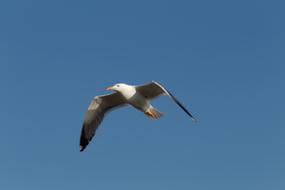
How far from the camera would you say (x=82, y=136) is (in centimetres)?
1883

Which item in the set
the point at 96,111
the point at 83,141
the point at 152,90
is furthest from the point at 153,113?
the point at 83,141

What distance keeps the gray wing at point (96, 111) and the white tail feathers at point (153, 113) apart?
1.49 metres

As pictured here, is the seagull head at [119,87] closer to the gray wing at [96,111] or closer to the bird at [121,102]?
the bird at [121,102]

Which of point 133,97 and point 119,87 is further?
point 119,87

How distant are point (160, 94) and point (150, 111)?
0.58 metres

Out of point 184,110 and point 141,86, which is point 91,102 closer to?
point 141,86

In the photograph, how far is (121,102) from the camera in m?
18.1

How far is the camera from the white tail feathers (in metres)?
16.5

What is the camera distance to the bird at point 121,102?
53.3 feet

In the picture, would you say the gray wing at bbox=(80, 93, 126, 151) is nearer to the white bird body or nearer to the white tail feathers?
the white bird body

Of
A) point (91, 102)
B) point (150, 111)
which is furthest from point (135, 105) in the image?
point (91, 102)

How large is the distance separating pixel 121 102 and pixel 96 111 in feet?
2.89

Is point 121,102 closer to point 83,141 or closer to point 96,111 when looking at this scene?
point 96,111

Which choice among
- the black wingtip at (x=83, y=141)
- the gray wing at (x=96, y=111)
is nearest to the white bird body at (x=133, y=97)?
the gray wing at (x=96, y=111)
